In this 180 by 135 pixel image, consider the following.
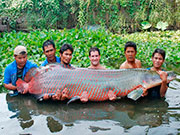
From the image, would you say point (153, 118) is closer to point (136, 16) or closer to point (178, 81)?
point (178, 81)

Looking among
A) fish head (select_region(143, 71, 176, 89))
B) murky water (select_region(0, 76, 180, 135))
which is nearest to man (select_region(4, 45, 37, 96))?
murky water (select_region(0, 76, 180, 135))

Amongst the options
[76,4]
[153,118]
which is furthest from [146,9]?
[153,118]

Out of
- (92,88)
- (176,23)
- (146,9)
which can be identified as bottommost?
(92,88)

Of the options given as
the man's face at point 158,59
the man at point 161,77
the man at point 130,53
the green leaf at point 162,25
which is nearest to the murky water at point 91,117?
the man at point 161,77

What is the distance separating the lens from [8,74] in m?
4.00

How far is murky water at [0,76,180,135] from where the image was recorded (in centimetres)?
275

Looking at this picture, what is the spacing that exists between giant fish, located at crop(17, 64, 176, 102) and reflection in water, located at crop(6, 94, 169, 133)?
18cm

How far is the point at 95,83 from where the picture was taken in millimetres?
3594

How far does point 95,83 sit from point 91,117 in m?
0.66

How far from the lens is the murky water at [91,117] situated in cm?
275

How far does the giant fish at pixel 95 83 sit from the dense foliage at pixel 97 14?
28.1 feet

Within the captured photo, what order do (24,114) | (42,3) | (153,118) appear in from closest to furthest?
(153,118) < (24,114) < (42,3)

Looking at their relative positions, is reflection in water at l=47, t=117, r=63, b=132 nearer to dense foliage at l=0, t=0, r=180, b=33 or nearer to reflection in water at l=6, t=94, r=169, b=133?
reflection in water at l=6, t=94, r=169, b=133

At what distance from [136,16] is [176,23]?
8.08 ft
